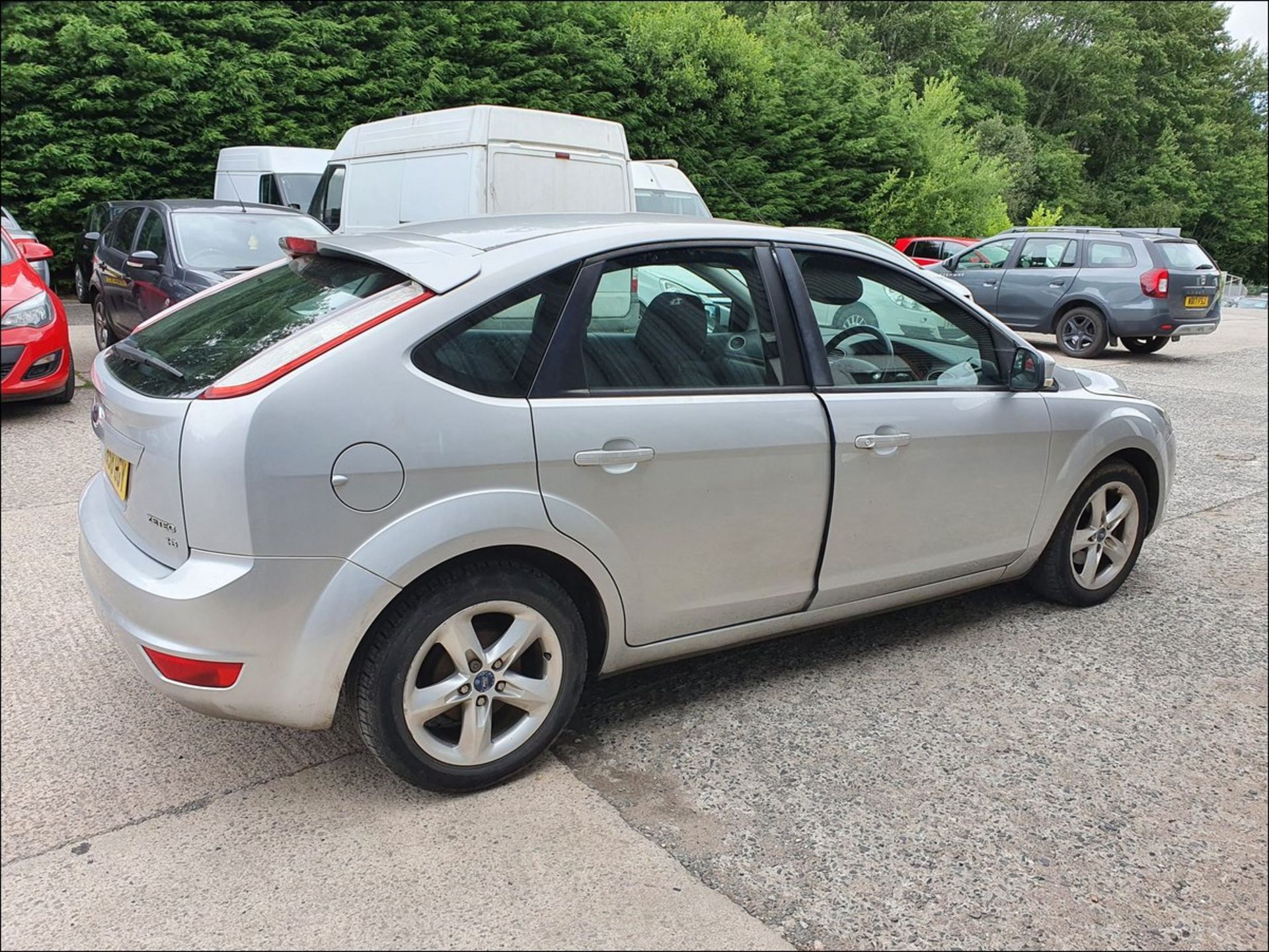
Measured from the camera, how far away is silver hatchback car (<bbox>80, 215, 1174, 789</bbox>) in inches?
97.0

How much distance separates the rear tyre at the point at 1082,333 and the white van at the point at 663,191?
4.99 meters

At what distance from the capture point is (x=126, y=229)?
980 centimetres

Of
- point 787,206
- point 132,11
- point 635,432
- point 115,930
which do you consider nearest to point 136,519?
point 115,930

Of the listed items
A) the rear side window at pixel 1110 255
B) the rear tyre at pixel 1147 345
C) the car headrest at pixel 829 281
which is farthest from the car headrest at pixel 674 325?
the rear tyre at pixel 1147 345

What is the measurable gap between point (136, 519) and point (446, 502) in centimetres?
80

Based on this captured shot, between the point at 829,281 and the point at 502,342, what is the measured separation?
1.25 meters

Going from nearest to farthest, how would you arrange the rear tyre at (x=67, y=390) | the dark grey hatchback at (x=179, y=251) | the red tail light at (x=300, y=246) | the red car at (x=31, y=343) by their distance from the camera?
the red tail light at (x=300, y=246) < the red car at (x=31, y=343) < the rear tyre at (x=67, y=390) < the dark grey hatchback at (x=179, y=251)

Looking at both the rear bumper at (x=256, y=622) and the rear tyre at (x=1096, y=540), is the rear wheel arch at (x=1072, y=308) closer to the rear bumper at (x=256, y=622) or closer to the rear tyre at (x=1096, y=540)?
the rear tyre at (x=1096, y=540)

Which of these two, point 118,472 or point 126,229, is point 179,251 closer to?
point 126,229

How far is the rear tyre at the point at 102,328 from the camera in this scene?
9.59m

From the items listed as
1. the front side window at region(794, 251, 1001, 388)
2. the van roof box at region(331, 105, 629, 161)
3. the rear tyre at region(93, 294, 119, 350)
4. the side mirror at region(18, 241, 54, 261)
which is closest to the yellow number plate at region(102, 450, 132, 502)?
the front side window at region(794, 251, 1001, 388)

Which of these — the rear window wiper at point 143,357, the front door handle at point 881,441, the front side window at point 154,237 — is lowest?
the front side window at point 154,237

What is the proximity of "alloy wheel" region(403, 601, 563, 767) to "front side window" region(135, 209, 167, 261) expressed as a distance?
6.95 m

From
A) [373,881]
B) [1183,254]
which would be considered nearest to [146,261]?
[373,881]
